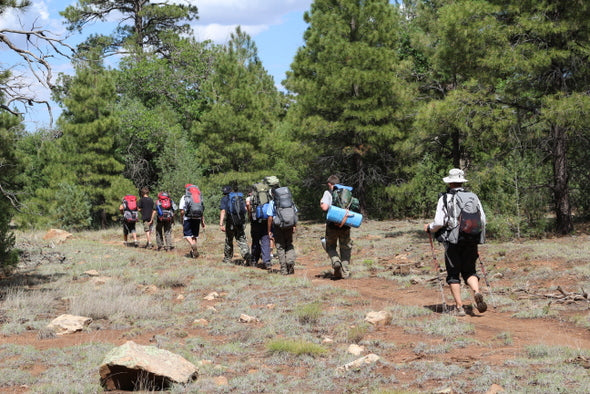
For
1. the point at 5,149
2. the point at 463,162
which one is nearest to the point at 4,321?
the point at 5,149

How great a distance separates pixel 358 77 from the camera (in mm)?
24203

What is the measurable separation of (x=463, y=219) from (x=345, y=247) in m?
3.97

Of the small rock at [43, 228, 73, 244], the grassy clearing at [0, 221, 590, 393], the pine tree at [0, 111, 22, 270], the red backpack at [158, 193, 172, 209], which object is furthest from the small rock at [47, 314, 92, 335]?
the small rock at [43, 228, 73, 244]

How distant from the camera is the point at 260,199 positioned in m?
12.4

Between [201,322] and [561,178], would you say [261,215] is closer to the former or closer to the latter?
[201,322]

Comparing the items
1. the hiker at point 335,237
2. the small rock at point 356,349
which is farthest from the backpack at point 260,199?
the small rock at point 356,349

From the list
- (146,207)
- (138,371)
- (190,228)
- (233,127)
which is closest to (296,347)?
(138,371)

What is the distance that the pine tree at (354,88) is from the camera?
2458cm

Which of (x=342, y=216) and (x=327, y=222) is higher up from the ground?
(x=342, y=216)

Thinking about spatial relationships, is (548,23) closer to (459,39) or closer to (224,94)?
(459,39)

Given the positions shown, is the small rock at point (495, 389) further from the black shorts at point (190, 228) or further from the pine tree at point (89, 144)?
the pine tree at point (89, 144)

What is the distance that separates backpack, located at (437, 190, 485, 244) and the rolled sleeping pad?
9.57 ft

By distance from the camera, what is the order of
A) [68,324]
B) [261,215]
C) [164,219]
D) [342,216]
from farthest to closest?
[164,219]
[261,215]
[342,216]
[68,324]

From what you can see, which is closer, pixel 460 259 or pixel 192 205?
pixel 460 259
